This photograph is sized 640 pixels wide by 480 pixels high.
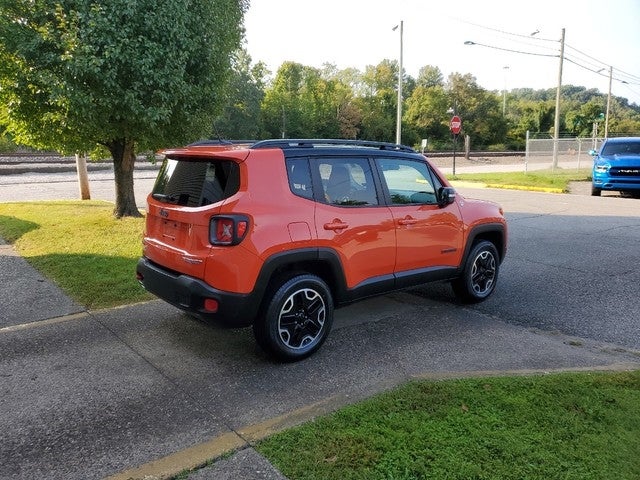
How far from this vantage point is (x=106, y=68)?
8.12m

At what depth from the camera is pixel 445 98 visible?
75.9 metres

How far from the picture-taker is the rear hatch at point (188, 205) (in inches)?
157

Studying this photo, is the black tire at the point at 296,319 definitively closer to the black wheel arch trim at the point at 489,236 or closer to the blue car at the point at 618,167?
the black wheel arch trim at the point at 489,236

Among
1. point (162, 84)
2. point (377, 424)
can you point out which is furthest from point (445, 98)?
point (377, 424)

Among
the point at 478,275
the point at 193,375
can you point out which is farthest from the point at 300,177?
the point at 478,275

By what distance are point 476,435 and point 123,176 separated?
9.50m

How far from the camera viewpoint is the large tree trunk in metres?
10.6

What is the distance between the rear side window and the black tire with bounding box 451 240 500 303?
2.96 metres

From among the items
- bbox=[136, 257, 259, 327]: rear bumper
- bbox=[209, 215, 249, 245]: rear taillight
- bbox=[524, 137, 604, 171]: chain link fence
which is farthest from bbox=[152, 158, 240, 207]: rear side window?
bbox=[524, 137, 604, 171]: chain link fence

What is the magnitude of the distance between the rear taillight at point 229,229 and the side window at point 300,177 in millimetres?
552

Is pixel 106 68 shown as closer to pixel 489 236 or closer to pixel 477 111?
pixel 489 236

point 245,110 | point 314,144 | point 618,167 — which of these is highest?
point 245,110

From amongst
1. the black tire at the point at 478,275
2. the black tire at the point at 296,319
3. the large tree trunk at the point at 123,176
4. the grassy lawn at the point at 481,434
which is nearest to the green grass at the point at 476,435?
the grassy lawn at the point at 481,434

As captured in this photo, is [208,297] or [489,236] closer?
[208,297]
